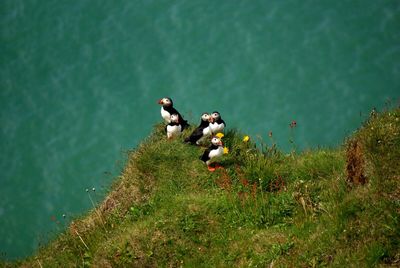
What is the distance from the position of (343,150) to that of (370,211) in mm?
3631

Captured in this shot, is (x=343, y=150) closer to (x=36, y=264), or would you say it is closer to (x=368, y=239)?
(x=368, y=239)

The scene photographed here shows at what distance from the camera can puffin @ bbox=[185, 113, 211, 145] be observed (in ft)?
48.1

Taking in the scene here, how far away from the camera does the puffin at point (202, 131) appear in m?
14.7

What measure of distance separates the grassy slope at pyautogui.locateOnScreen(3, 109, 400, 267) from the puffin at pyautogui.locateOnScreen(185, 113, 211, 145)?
0.20 metres

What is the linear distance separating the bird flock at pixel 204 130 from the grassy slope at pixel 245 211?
240 mm

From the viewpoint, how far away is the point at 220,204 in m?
12.6

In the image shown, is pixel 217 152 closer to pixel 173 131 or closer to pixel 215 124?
pixel 215 124

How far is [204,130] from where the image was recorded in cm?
1467

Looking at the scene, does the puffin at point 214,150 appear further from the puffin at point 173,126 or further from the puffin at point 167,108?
the puffin at point 167,108

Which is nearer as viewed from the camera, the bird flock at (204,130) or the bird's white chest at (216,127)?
the bird flock at (204,130)

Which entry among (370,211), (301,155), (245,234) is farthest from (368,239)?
(301,155)

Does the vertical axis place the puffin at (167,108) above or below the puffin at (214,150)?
above

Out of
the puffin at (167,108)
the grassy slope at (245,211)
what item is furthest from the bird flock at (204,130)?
the grassy slope at (245,211)

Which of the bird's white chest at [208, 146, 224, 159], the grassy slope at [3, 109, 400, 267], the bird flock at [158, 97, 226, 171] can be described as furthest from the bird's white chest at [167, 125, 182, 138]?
the bird's white chest at [208, 146, 224, 159]
